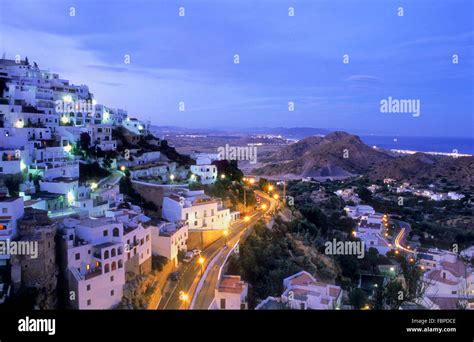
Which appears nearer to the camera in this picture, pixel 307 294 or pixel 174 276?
pixel 307 294

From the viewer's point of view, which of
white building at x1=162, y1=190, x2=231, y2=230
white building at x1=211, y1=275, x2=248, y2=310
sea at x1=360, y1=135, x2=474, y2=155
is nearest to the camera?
white building at x1=211, y1=275, x2=248, y2=310

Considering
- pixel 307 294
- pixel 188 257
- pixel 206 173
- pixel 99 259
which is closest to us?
pixel 99 259

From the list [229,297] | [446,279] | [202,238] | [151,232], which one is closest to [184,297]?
[229,297]

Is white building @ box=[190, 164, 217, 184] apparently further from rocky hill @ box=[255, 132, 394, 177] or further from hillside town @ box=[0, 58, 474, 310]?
rocky hill @ box=[255, 132, 394, 177]

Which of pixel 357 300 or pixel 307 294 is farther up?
pixel 357 300

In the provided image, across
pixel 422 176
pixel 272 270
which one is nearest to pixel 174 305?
pixel 272 270

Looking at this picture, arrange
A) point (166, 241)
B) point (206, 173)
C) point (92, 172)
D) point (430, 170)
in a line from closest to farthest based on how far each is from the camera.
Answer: point (166, 241), point (92, 172), point (206, 173), point (430, 170)

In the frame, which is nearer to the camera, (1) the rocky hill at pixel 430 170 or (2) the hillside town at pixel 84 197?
(2) the hillside town at pixel 84 197

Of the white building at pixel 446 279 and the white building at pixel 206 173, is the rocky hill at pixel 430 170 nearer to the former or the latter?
the white building at pixel 446 279

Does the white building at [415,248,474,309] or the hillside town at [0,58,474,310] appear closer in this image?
the hillside town at [0,58,474,310]

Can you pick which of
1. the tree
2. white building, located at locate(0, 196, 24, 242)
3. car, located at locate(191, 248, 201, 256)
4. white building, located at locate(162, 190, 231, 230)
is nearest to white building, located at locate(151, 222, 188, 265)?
car, located at locate(191, 248, 201, 256)

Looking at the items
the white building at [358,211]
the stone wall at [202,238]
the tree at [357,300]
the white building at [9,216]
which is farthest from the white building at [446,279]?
the white building at [9,216]

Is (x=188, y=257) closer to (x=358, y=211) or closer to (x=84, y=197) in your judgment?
(x=84, y=197)

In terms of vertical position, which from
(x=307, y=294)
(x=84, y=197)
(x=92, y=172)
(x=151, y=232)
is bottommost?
(x=307, y=294)
